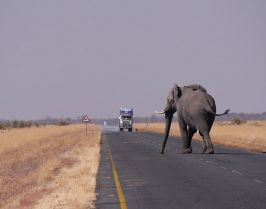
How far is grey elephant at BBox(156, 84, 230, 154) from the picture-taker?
31.7 meters

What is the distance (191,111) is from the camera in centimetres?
3183

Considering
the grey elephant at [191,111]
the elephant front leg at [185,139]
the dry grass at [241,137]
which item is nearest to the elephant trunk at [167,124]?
A: the grey elephant at [191,111]

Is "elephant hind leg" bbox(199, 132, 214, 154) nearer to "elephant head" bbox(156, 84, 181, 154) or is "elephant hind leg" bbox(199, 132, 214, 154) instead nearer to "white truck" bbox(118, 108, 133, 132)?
"elephant head" bbox(156, 84, 181, 154)

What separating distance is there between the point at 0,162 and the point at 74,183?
1955 cm

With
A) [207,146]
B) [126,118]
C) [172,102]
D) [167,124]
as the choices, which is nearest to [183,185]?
[207,146]

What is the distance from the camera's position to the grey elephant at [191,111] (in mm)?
31656

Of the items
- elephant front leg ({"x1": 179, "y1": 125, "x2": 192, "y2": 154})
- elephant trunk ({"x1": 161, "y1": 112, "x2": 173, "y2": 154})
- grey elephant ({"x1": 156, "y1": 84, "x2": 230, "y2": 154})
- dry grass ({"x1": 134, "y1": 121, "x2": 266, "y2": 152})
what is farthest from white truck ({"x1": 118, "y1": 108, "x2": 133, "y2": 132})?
elephant front leg ({"x1": 179, "y1": 125, "x2": 192, "y2": 154})

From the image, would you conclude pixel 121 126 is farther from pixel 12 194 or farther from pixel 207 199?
pixel 207 199

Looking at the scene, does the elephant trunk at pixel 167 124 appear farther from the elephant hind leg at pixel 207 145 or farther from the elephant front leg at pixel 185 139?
the elephant hind leg at pixel 207 145

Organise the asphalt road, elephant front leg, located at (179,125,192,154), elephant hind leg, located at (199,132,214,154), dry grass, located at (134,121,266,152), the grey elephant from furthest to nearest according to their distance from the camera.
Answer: dry grass, located at (134,121,266,152) → elephant front leg, located at (179,125,192,154) → the grey elephant → elephant hind leg, located at (199,132,214,154) → the asphalt road

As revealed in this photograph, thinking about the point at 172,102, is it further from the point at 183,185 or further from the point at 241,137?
the point at 241,137

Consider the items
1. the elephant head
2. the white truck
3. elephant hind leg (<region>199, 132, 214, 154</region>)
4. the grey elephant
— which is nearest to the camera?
elephant hind leg (<region>199, 132, 214, 154</region>)

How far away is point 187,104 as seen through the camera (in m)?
32.4

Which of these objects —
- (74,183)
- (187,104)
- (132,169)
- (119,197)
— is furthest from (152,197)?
(187,104)
